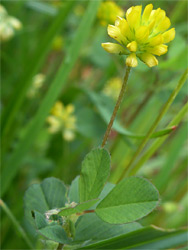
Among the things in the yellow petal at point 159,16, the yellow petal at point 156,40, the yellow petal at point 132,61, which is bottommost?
the yellow petal at point 132,61

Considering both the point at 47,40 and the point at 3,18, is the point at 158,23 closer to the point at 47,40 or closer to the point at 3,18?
the point at 47,40

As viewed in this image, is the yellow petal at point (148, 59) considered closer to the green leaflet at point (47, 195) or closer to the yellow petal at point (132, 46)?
the yellow petal at point (132, 46)

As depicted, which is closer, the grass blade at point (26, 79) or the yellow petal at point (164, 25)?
the yellow petal at point (164, 25)

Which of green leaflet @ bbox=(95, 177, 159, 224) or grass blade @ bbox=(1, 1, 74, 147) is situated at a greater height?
grass blade @ bbox=(1, 1, 74, 147)

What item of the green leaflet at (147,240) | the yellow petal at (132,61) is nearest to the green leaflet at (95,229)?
the green leaflet at (147,240)

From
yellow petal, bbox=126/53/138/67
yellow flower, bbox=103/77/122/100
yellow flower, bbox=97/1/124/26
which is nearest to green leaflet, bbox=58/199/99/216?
yellow petal, bbox=126/53/138/67

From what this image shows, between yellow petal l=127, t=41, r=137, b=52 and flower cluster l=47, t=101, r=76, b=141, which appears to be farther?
flower cluster l=47, t=101, r=76, b=141

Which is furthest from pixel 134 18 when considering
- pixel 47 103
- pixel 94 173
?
pixel 47 103

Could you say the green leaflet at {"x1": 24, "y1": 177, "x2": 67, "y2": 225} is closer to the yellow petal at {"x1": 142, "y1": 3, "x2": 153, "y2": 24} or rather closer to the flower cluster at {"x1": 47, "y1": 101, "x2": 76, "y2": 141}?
the yellow petal at {"x1": 142, "y1": 3, "x2": 153, "y2": 24}
